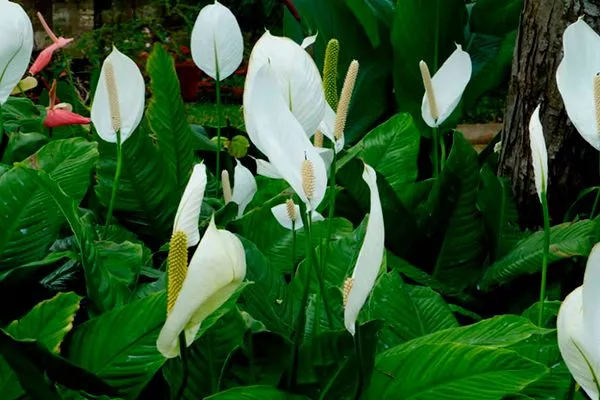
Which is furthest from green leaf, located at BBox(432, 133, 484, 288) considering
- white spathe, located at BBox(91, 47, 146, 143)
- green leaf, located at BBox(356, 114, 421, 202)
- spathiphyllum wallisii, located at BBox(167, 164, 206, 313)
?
spathiphyllum wallisii, located at BBox(167, 164, 206, 313)

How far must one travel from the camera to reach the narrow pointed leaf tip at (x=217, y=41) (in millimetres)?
1333

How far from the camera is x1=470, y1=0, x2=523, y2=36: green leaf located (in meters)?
2.58

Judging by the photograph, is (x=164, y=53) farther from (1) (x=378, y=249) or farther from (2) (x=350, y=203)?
(1) (x=378, y=249)

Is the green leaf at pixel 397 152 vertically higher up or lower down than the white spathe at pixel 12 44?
lower down

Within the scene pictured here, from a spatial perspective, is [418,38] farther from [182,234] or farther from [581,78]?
[182,234]

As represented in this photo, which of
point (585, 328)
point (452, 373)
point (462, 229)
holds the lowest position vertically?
point (462, 229)

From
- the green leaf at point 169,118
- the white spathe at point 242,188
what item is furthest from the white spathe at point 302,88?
the green leaf at point 169,118

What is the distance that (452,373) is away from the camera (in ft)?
2.60

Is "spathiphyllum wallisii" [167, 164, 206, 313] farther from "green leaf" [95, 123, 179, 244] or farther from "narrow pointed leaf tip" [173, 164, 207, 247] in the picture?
"green leaf" [95, 123, 179, 244]

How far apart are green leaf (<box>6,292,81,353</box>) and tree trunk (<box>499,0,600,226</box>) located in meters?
1.03

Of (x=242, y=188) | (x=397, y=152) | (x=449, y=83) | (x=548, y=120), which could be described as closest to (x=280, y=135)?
(x=242, y=188)

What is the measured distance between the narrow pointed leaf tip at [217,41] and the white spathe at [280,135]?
1.90 ft

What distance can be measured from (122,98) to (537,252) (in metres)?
0.56

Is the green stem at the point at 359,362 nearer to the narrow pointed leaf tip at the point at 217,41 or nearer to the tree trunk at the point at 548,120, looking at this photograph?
the narrow pointed leaf tip at the point at 217,41
